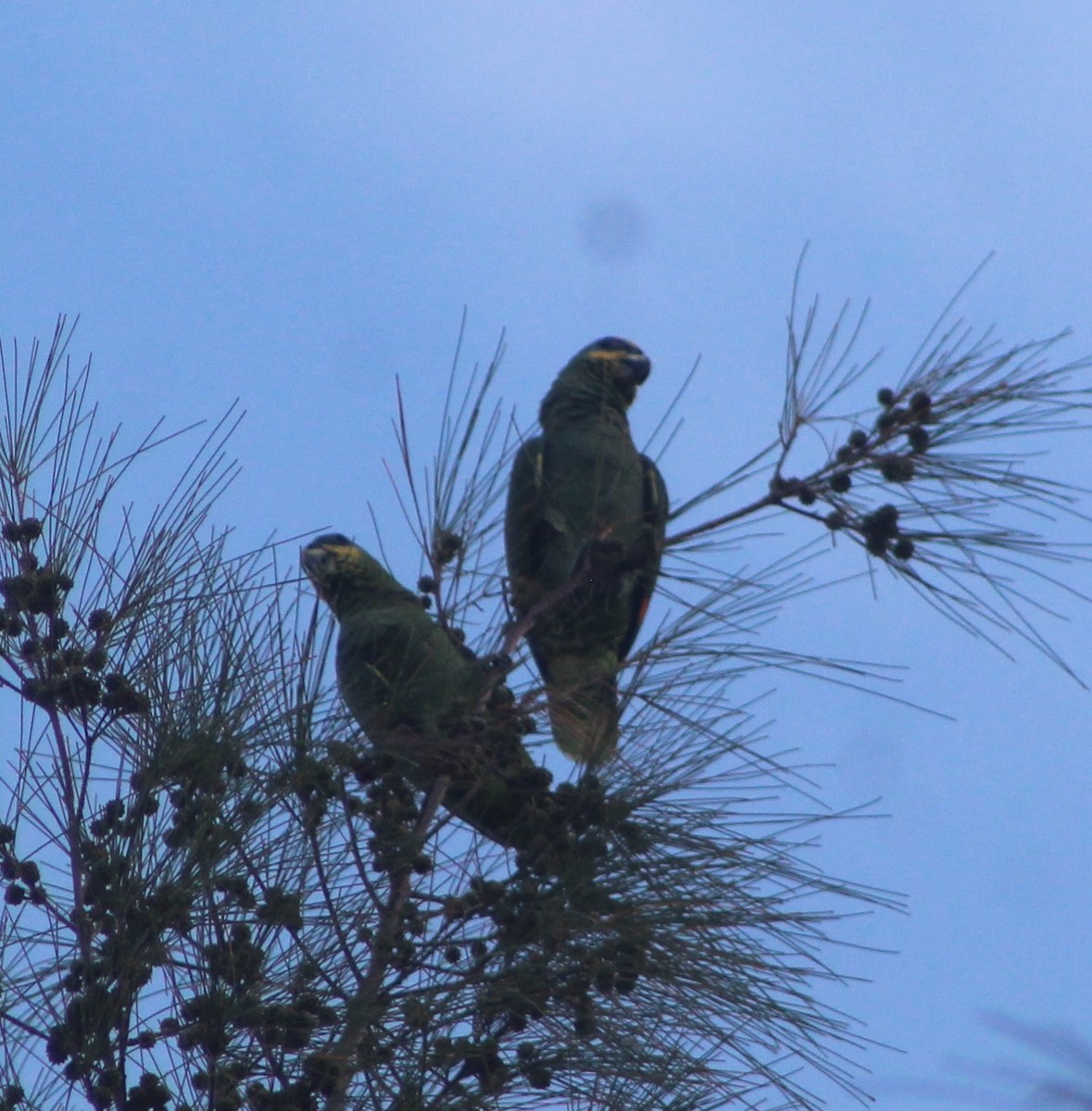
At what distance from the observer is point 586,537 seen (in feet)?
11.0

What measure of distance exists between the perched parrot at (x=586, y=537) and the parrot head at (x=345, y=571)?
464mm

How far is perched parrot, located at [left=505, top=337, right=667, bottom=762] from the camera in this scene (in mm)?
2717

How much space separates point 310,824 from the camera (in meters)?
2.40

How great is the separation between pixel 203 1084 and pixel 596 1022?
2.12ft

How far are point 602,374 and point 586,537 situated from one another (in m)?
1.82

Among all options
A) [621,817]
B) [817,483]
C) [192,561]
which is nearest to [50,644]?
[192,561]

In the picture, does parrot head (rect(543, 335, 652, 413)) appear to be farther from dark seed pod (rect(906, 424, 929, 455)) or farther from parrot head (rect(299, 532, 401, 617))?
dark seed pod (rect(906, 424, 929, 455))

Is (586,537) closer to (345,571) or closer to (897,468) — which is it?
(897,468)

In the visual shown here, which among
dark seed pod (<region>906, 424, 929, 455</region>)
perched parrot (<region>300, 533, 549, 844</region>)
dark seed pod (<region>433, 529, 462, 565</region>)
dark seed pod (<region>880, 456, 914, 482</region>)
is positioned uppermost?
dark seed pod (<region>906, 424, 929, 455</region>)

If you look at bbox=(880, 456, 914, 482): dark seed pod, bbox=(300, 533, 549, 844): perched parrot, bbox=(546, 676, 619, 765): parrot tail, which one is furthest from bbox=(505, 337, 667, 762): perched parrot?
bbox=(880, 456, 914, 482): dark seed pod

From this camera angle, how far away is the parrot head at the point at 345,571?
4121 mm

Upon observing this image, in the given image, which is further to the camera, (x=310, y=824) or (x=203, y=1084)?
(x=310, y=824)

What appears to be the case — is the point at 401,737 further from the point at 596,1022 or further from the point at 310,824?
the point at 596,1022

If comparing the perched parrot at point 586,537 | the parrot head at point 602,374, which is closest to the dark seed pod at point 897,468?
the perched parrot at point 586,537
